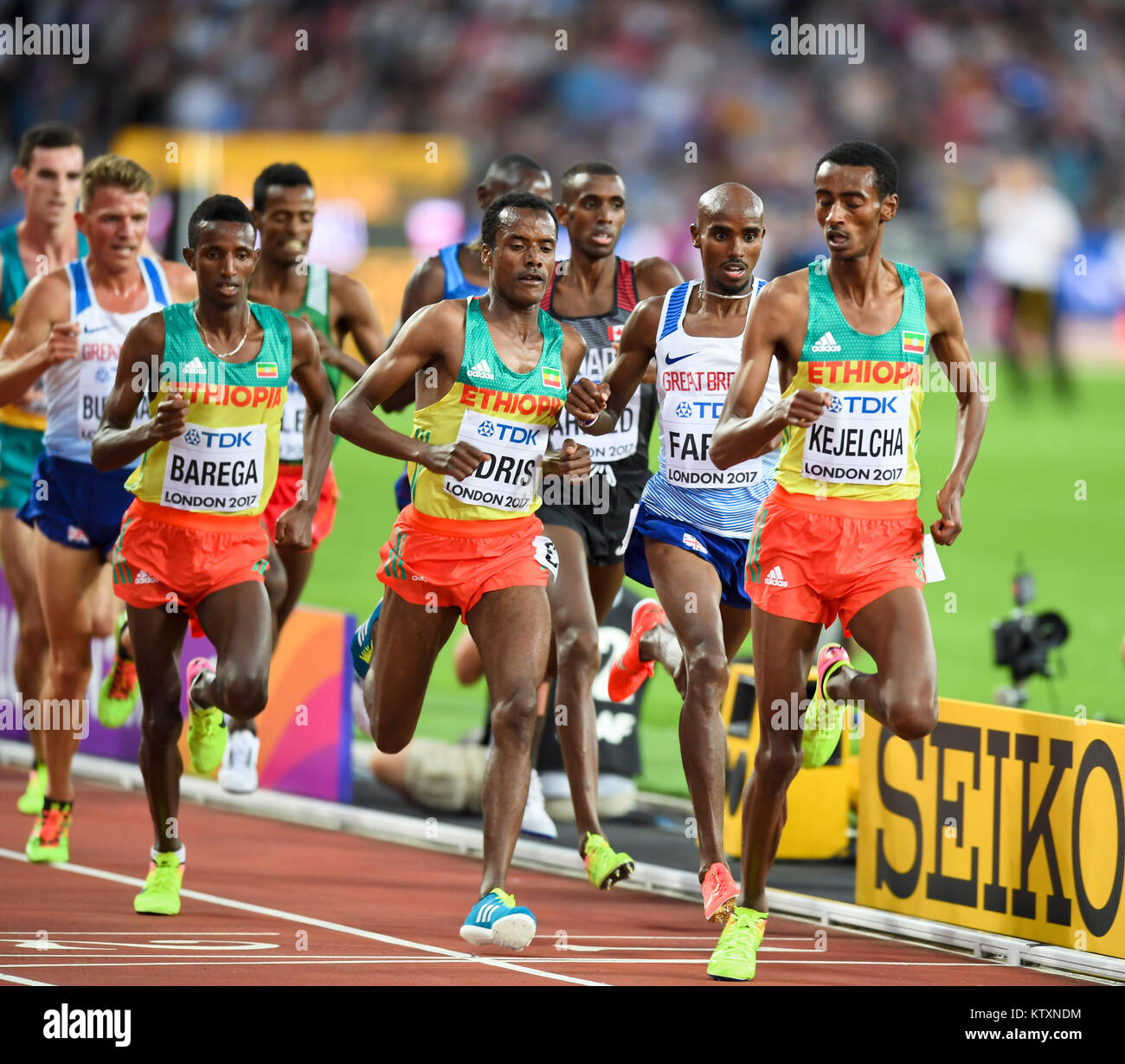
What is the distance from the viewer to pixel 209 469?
22.8 feet

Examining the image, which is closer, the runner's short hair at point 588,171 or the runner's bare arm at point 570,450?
the runner's bare arm at point 570,450

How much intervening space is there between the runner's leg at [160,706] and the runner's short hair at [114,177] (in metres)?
2.02

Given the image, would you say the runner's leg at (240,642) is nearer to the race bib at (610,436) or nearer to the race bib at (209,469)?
the race bib at (209,469)

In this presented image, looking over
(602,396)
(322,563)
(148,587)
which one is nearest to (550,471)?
(602,396)

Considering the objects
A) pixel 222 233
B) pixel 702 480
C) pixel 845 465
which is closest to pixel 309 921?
pixel 702 480

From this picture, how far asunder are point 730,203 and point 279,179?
2.67m

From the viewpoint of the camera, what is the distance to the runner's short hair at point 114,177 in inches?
320

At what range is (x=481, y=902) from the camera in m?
6.05

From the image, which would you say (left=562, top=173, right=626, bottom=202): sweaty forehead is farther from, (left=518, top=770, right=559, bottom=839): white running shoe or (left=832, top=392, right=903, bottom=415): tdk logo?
(left=518, top=770, right=559, bottom=839): white running shoe

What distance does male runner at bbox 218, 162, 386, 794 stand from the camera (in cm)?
873

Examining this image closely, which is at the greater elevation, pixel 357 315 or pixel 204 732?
pixel 357 315

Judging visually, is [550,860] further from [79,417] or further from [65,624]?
[79,417]

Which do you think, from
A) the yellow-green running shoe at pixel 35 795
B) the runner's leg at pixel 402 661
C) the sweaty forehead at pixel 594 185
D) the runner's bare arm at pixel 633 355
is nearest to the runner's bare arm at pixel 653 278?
the sweaty forehead at pixel 594 185

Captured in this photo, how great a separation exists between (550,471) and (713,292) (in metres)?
1.00
